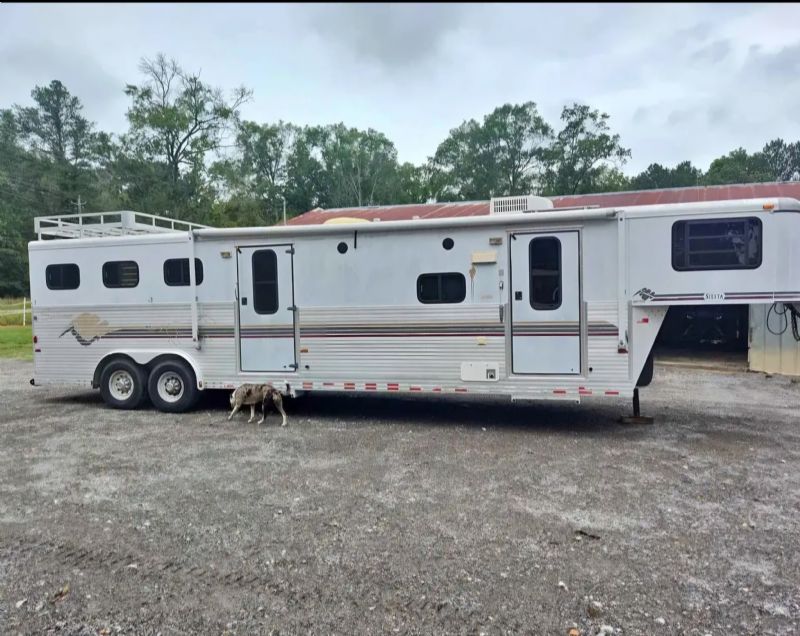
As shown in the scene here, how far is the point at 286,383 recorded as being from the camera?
831 cm

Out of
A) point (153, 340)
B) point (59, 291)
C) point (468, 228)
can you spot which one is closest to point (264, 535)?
point (468, 228)

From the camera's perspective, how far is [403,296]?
7.86 meters

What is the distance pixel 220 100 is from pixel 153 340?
41.1 m

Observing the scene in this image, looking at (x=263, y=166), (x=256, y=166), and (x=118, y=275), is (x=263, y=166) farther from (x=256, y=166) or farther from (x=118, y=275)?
(x=118, y=275)

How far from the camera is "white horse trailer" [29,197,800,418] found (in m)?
6.80

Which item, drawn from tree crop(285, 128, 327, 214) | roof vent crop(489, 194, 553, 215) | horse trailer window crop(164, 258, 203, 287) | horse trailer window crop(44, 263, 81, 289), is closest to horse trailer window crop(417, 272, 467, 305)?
roof vent crop(489, 194, 553, 215)

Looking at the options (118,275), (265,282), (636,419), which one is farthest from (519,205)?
(118,275)

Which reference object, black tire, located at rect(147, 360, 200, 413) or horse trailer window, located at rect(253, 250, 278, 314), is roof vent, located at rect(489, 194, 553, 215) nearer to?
horse trailer window, located at rect(253, 250, 278, 314)

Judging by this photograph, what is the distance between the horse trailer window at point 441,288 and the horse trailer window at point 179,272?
3.30 m

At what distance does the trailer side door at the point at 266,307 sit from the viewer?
8305mm

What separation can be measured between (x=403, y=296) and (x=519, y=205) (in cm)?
204

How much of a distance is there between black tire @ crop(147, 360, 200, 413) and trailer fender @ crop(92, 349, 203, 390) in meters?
0.11

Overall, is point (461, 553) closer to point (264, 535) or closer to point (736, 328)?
point (264, 535)

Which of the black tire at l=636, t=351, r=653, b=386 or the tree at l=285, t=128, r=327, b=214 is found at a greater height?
the tree at l=285, t=128, r=327, b=214
